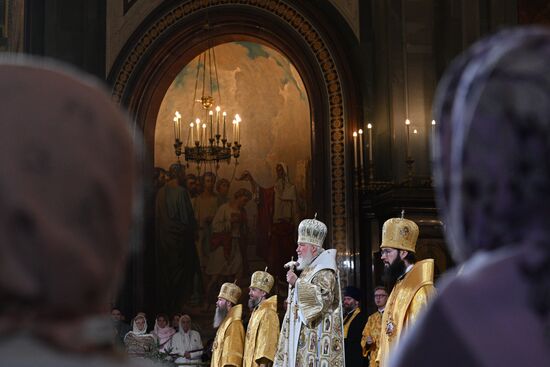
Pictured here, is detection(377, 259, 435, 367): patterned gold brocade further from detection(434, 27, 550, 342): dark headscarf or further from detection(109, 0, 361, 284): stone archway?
detection(109, 0, 361, 284): stone archway

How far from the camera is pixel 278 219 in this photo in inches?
815

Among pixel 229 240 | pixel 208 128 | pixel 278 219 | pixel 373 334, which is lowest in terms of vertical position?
pixel 373 334

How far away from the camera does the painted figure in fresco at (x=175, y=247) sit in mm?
20125

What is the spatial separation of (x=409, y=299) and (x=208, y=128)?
42.1 feet

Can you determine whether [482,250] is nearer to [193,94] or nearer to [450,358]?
[450,358]

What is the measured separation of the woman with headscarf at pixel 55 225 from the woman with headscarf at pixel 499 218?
0.38 metres

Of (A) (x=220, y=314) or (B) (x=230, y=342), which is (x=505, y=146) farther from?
(A) (x=220, y=314)

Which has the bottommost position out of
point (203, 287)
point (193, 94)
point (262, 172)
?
point (203, 287)

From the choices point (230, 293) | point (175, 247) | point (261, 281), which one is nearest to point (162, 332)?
point (175, 247)

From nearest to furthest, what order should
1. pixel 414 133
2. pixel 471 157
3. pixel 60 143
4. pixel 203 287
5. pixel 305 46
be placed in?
pixel 60 143 < pixel 471 157 < pixel 414 133 < pixel 305 46 < pixel 203 287

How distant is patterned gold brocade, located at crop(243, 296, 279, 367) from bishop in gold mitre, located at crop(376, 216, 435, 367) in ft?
10.5

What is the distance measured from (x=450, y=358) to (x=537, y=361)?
0.10 metres

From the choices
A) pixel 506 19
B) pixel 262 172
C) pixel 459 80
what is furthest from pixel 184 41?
pixel 459 80

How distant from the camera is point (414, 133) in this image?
52.7ft
